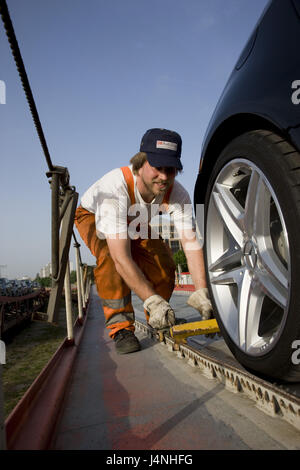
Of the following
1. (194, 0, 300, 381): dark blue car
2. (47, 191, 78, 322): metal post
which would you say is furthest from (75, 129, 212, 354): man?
(47, 191, 78, 322): metal post

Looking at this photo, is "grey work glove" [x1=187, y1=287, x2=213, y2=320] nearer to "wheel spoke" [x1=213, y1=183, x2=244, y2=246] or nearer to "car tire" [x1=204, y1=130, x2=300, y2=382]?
"car tire" [x1=204, y1=130, x2=300, y2=382]

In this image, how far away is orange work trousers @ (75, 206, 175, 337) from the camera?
2.65 metres

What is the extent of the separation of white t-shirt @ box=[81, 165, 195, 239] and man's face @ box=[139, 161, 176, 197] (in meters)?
0.09

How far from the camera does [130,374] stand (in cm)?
177

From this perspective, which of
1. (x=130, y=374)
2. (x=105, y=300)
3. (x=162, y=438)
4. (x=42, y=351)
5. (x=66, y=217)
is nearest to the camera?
(x=162, y=438)

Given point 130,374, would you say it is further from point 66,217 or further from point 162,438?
point 66,217

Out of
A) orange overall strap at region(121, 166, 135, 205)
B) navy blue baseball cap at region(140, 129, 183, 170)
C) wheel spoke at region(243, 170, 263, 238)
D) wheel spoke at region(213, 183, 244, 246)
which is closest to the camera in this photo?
wheel spoke at region(243, 170, 263, 238)

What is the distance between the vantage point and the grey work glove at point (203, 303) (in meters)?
2.10

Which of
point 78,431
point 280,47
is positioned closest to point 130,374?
point 78,431

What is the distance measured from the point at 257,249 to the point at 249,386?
0.54 m

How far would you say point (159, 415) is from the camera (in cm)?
119
